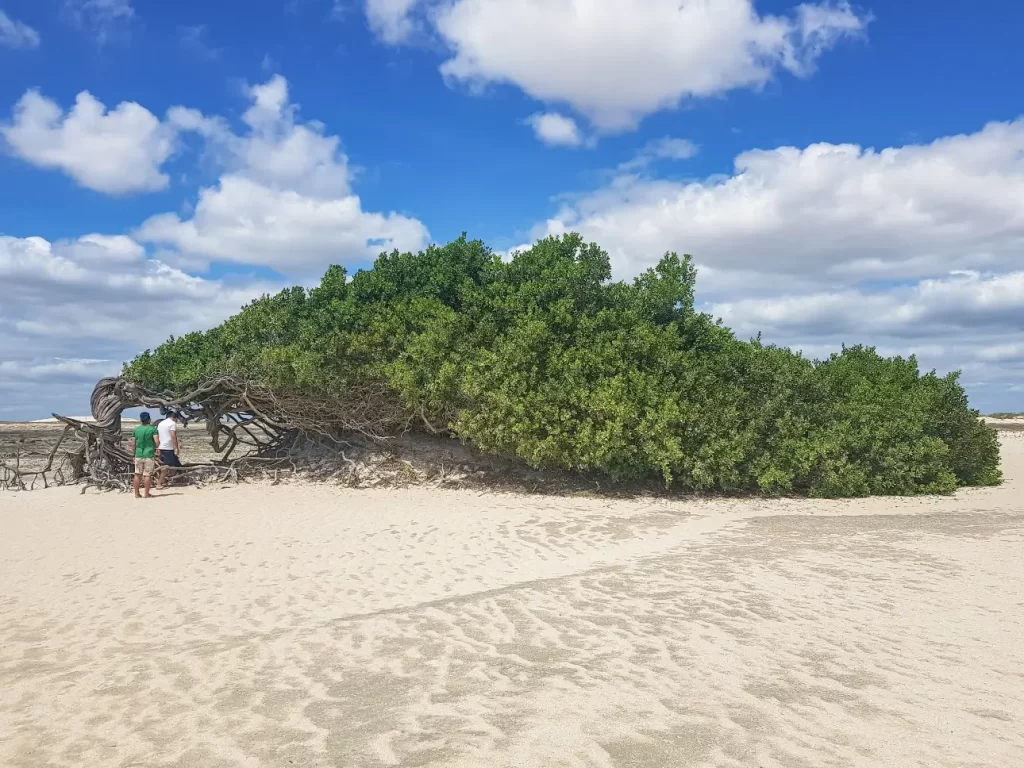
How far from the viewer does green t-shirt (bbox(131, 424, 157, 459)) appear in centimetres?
1595

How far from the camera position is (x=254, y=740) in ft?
15.6

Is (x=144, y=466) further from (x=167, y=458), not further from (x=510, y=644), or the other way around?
(x=510, y=644)

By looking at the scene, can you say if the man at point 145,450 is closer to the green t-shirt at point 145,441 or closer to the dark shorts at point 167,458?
the green t-shirt at point 145,441

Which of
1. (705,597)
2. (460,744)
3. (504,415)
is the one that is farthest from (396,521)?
(460,744)

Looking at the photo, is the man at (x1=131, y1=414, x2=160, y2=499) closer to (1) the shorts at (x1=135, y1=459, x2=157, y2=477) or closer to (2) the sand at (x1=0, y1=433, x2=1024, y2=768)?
(1) the shorts at (x1=135, y1=459, x2=157, y2=477)

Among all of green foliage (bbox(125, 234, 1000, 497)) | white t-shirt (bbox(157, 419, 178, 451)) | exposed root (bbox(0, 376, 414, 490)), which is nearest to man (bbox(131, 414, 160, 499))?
white t-shirt (bbox(157, 419, 178, 451))

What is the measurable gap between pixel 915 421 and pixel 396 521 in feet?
40.8

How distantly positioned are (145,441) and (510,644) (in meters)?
12.3

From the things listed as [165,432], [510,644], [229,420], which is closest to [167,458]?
[165,432]

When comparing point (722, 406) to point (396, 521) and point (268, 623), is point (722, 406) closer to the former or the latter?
point (396, 521)

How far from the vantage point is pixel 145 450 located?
16141 mm

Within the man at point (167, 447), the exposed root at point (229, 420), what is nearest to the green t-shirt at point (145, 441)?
the man at point (167, 447)

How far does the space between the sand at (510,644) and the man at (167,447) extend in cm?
398

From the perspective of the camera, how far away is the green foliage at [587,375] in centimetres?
1573
